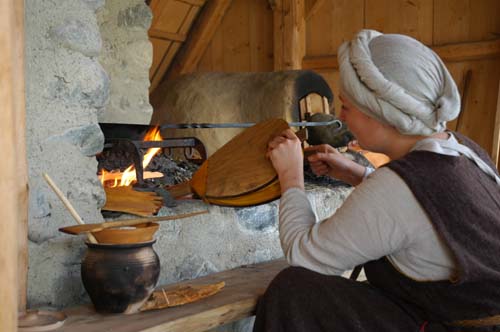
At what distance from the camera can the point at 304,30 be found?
565cm

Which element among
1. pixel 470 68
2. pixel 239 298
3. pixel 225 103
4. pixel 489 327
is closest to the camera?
pixel 489 327

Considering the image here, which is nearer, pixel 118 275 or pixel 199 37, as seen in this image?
pixel 118 275

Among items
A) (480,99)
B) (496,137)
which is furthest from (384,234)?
(480,99)

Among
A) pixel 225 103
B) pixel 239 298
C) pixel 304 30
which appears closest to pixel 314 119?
pixel 225 103

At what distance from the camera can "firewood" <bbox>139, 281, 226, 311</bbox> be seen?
1775 millimetres

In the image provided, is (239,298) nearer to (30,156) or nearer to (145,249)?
(145,249)

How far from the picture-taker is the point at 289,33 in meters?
5.59

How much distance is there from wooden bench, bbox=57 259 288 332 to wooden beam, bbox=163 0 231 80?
13.8ft

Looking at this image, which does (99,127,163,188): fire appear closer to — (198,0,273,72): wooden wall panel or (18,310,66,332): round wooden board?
(18,310,66,332): round wooden board

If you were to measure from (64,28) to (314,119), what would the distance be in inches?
68.7

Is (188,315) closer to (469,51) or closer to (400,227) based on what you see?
(400,227)

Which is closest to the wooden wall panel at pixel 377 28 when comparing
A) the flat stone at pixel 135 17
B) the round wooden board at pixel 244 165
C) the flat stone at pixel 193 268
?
the flat stone at pixel 135 17

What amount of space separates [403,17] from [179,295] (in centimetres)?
387

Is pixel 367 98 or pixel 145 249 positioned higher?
pixel 367 98
